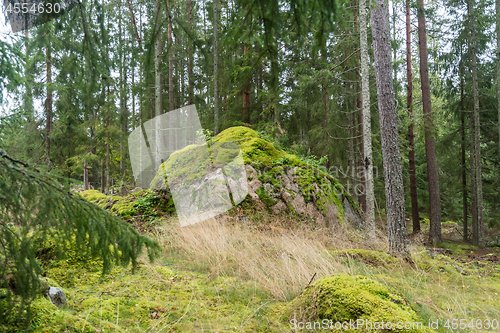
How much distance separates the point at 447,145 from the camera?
13281mm

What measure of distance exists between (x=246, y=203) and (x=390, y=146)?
12.8 ft

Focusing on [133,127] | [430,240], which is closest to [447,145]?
Answer: [430,240]

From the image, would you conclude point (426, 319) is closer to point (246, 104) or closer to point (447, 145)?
point (246, 104)

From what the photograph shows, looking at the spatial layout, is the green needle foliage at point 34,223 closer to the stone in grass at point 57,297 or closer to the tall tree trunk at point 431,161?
the stone in grass at point 57,297

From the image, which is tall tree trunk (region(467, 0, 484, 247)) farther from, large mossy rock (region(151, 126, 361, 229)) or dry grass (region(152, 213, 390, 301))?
dry grass (region(152, 213, 390, 301))

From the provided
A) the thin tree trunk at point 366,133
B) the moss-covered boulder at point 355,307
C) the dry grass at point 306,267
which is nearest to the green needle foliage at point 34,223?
the moss-covered boulder at point 355,307

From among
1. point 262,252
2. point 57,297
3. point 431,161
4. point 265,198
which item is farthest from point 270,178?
point 431,161

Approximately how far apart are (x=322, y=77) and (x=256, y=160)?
4.14 meters

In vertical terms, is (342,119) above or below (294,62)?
below

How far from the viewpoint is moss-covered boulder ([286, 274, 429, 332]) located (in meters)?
2.11

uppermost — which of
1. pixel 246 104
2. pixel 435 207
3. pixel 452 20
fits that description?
pixel 452 20

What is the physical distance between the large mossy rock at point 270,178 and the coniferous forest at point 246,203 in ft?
0.18

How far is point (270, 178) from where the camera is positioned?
26.6ft

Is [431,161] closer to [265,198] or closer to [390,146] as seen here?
[390,146]
